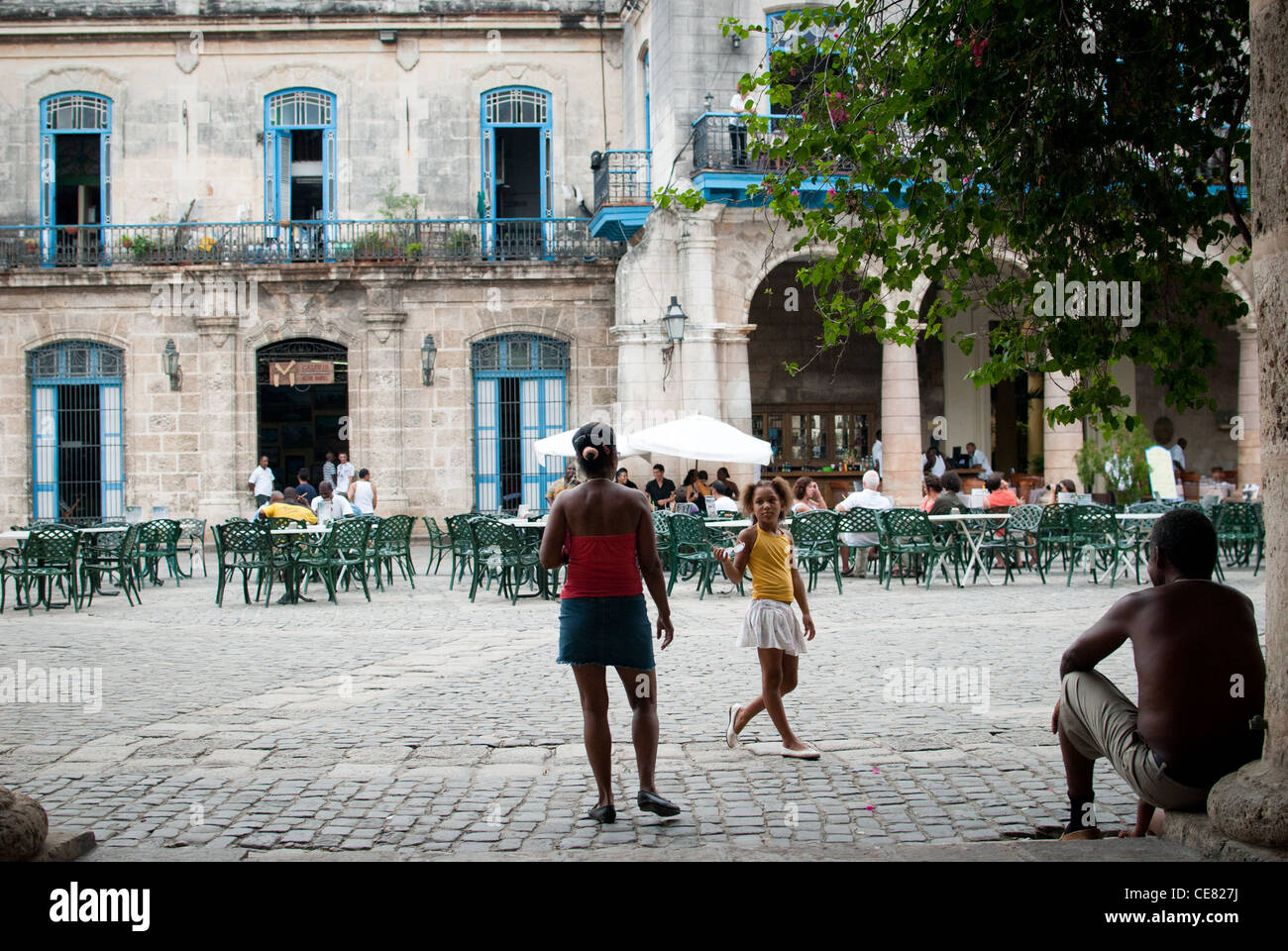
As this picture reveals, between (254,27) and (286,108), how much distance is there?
1620mm

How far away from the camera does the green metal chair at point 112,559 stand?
1438 cm

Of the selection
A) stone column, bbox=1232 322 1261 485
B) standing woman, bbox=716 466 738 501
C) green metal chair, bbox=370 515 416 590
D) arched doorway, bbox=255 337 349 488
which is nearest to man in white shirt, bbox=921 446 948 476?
standing woman, bbox=716 466 738 501

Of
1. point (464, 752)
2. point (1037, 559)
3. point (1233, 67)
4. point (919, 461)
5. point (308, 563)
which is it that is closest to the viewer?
point (1233, 67)

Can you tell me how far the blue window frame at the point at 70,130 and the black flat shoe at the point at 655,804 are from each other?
22842 millimetres

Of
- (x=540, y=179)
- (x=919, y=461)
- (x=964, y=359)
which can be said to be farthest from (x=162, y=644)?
→ (x=964, y=359)

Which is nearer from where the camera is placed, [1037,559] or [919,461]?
[1037,559]

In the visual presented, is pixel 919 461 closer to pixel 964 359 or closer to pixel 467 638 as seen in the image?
pixel 964 359

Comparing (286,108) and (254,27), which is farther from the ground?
(254,27)

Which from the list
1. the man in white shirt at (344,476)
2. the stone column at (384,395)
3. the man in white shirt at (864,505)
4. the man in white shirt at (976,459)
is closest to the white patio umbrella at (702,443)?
the man in white shirt at (864,505)

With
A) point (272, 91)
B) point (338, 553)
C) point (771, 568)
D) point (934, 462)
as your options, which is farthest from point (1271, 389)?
point (272, 91)

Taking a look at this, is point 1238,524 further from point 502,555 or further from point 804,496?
point 502,555

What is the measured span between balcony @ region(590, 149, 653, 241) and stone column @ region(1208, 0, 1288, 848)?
17.9 meters

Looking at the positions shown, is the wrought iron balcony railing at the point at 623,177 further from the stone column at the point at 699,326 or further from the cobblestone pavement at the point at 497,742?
the cobblestone pavement at the point at 497,742
